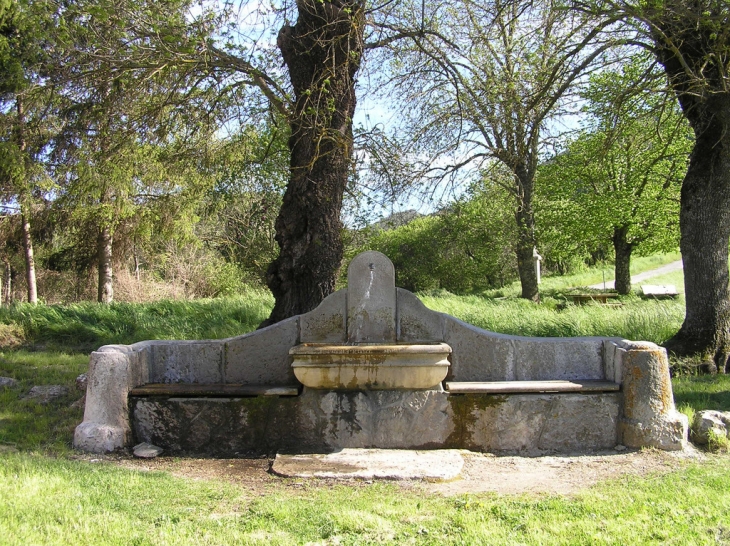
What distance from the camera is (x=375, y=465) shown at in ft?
15.0

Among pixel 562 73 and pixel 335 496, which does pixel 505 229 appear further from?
pixel 335 496

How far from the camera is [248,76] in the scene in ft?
26.5

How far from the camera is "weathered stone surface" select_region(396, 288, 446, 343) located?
5.32m

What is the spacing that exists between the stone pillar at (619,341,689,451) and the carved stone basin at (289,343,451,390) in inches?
57.9

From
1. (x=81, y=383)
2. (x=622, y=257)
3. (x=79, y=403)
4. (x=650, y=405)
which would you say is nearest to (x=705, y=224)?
(x=650, y=405)

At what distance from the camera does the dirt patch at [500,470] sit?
4188 mm

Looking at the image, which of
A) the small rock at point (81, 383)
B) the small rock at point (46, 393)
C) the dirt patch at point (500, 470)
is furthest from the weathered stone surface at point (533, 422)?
the small rock at point (46, 393)

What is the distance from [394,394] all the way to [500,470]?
100 centimetres

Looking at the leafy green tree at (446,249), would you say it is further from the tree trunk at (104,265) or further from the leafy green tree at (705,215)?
the leafy green tree at (705,215)

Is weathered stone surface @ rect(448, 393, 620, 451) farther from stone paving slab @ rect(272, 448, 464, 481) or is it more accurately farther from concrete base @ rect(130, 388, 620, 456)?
stone paving slab @ rect(272, 448, 464, 481)

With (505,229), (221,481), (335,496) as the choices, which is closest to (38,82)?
(221,481)

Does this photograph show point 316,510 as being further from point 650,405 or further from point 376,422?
point 650,405

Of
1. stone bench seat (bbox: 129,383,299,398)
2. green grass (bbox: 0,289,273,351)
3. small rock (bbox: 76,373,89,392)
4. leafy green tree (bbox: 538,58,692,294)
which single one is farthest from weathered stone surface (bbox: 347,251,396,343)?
leafy green tree (bbox: 538,58,692,294)

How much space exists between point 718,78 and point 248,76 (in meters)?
5.64
